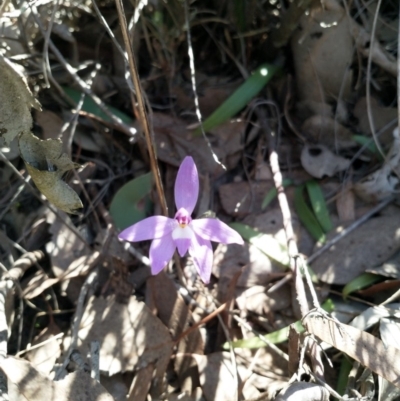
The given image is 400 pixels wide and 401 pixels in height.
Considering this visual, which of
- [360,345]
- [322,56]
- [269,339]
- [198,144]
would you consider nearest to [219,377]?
[269,339]

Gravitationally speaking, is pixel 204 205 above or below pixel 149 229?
below

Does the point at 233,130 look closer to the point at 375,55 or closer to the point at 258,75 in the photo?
the point at 258,75

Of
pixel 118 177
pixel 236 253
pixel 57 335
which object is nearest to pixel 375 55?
pixel 236 253

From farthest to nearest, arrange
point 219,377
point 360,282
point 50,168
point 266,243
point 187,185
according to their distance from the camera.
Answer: point 266,243 → point 360,282 → point 219,377 → point 187,185 → point 50,168

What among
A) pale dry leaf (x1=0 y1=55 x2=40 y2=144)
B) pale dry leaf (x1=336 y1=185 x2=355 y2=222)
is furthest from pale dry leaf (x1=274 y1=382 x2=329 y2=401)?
pale dry leaf (x1=0 y1=55 x2=40 y2=144)

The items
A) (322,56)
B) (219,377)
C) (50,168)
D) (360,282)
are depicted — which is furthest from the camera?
(322,56)

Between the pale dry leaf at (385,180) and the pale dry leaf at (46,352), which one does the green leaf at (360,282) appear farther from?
the pale dry leaf at (46,352)

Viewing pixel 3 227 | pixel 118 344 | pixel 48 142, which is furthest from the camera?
pixel 3 227

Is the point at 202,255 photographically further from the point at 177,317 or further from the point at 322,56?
the point at 322,56

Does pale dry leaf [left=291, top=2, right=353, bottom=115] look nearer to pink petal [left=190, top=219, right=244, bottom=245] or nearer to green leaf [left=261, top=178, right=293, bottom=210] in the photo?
green leaf [left=261, top=178, right=293, bottom=210]
